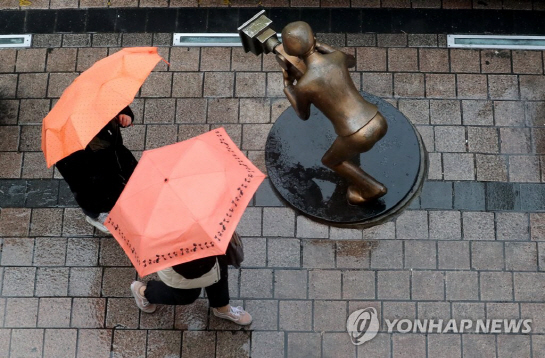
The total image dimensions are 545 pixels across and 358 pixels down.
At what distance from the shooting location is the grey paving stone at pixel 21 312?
19.0 feet

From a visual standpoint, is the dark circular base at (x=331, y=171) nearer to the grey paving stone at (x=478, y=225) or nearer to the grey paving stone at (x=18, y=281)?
the grey paving stone at (x=478, y=225)

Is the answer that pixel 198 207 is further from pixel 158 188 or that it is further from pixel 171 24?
pixel 171 24

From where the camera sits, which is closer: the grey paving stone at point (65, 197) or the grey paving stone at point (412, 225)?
the grey paving stone at point (412, 225)

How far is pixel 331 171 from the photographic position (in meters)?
6.12

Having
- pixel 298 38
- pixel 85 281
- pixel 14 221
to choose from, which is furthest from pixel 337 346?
pixel 14 221

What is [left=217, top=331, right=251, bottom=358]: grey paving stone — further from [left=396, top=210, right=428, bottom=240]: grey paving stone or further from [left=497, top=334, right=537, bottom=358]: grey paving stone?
[left=497, top=334, right=537, bottom=358]: grey paving stone

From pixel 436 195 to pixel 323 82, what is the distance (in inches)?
81.5

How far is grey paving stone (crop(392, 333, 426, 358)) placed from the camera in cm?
555

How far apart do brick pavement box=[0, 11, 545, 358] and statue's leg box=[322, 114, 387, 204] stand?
1.48ft

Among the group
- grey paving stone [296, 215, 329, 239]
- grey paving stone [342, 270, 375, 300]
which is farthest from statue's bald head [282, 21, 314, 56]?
grey paving stone [342, 270, 375, 300]

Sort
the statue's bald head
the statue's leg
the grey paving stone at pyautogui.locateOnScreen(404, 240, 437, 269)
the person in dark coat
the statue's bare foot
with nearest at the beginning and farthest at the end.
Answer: the statue's bald head
the statue's leg
the person in dark coat
the statue's bare foot
the grey paving stone at pyautogui.locateOnScreen(404, 240, 437, 269)

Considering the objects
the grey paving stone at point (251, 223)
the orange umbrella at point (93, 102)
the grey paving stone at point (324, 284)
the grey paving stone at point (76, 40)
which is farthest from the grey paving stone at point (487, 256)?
the grey paving stone at point (76, 40)

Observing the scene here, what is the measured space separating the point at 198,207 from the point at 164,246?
0.35m

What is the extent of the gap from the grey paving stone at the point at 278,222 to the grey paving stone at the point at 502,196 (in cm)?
198
